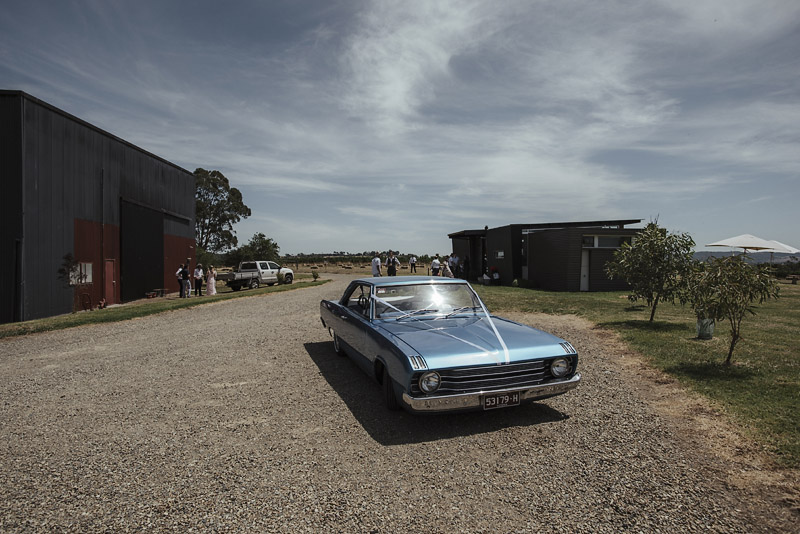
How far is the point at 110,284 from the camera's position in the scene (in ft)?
56.3

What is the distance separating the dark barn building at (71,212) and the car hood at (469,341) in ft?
44.1

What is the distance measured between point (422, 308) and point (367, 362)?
101 cm

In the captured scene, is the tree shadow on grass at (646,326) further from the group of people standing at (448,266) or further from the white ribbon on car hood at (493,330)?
the group of people standing at (448,266)

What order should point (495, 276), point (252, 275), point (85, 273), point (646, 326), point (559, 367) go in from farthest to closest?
point (495, 276) → point (252, 275) → point (85, 273) → point (646, 326) → point (559, 367)

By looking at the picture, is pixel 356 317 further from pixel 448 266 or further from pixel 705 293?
pixel 448 266

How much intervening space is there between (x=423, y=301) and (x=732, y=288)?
465 centimetres

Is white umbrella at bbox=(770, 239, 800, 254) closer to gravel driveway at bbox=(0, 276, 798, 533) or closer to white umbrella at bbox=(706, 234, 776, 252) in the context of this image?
white umbrella at bbox=(706, 234, 776, 252)

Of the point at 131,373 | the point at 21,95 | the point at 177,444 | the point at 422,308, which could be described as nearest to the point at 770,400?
the point at 422,308

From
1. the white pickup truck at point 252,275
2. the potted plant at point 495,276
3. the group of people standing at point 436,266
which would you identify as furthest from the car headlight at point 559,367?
the white pickup truck at point 252,275

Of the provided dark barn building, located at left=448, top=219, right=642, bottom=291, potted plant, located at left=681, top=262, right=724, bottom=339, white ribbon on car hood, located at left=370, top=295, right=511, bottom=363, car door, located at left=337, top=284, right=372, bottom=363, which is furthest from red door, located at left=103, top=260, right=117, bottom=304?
dark barn building, located at left=448, top=219, right=642, bottom=291

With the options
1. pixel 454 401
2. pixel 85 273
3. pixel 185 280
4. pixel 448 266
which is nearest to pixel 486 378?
pixel 454 401

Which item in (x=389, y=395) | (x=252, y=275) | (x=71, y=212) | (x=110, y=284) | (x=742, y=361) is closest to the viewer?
(x=389, y=395)

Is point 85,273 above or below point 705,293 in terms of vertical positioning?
above

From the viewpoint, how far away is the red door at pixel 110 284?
16906 millimetres
